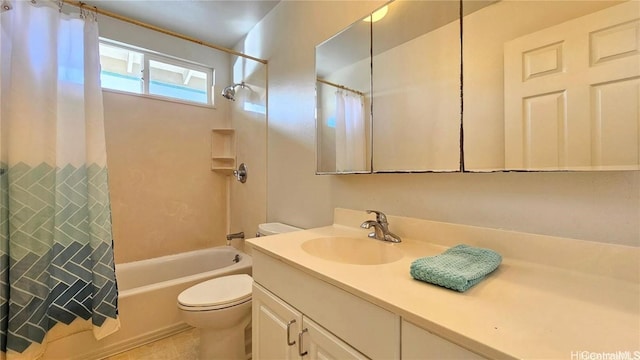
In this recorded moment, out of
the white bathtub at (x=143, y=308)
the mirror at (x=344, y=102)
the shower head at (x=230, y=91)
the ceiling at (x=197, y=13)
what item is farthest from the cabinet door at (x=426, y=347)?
the shower head at (x=230, y=91)

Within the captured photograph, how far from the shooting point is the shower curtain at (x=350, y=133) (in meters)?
1.40

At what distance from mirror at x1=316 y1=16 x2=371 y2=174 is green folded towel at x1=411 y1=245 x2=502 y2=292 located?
0.66 metres

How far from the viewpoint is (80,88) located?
1.53 meters

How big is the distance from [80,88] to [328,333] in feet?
6.31

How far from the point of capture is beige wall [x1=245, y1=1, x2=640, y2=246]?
72cm

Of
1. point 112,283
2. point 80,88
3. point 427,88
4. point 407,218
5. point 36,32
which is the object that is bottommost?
point 112,283

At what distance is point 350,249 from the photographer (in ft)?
3.93

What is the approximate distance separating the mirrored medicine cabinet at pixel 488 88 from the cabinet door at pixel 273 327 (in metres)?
0.74

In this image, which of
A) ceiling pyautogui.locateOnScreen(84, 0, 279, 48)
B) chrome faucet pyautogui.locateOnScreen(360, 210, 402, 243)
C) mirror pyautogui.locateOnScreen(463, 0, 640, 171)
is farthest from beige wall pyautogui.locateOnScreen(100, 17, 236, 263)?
mirror pyautogui.locateOnScreen(463, 0, 640, 171)

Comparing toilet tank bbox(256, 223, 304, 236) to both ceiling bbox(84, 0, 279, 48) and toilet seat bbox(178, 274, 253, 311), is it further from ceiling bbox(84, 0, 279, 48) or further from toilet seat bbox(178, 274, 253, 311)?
ceiling bbox(84, 0, 279, 48)

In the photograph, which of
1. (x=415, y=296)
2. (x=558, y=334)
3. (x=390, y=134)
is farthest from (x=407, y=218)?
(x=558, y=334)

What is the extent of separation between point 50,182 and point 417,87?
1.99 meters

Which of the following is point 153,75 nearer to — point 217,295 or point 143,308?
point 143,308

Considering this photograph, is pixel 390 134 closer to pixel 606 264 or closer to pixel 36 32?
pixel 606 264
